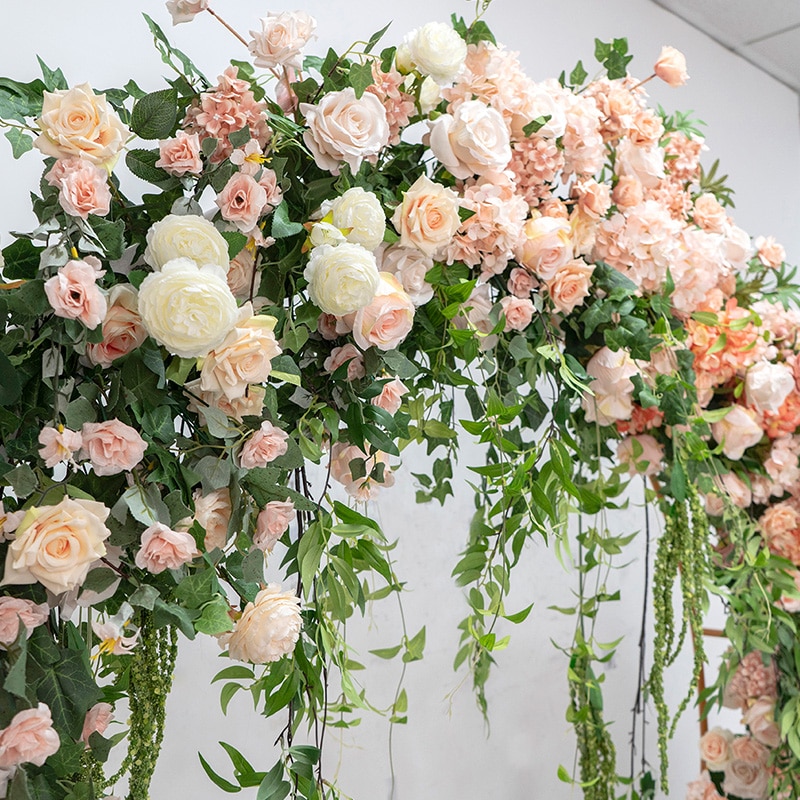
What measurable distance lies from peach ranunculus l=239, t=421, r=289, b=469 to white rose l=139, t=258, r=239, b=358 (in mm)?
129

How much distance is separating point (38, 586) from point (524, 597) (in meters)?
1.34

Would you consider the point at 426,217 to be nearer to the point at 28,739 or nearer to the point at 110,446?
the point at 110,446

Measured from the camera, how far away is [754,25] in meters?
2.56

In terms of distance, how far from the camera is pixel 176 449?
1.00 meters

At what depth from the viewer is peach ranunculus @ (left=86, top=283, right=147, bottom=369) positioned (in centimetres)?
94

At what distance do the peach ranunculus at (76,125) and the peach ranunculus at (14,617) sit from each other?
1.43 feet

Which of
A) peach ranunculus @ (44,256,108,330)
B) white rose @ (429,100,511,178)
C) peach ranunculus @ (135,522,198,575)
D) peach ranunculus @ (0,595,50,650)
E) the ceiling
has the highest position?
the ceiling

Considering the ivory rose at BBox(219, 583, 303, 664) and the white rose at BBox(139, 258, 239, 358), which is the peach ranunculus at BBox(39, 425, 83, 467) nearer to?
the white rose at BBox(139, 258, 239, 358)

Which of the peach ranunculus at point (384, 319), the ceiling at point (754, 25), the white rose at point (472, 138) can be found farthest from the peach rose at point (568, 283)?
the ceiling at point (754, 25)

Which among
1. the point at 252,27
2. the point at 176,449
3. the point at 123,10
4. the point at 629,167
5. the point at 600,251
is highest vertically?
the point at 252,27

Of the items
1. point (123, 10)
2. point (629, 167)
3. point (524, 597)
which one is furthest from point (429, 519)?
point (123, 10)

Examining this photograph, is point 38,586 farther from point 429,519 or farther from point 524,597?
point 524,597

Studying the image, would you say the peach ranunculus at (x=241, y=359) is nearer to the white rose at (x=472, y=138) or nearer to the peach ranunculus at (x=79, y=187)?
the peach ranunculus at (x=79, y=187)

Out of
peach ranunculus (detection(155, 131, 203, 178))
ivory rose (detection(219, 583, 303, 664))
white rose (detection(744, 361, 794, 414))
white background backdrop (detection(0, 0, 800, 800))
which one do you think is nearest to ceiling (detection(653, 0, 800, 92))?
white background backdrop (detection(0, 0, 800, 800))
